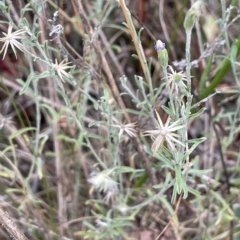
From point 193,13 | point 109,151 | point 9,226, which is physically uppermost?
point 193,13

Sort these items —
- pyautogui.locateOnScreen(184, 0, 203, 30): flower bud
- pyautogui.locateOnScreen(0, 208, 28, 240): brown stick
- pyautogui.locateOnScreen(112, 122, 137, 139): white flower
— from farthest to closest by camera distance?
pyautogui.locateOnScreen(112, 122, 137, 139): white flower
pyautogui.locateOnScreen(0, 208, 28, 240): brown stick
pyautogui.locateOnScreen(184, 0, 203, 30): flower bud

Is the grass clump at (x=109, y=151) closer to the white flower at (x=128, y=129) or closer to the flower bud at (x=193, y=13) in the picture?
the white flower at (x=128, y=129)

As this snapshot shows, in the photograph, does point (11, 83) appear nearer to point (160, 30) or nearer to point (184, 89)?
point (160, 30)

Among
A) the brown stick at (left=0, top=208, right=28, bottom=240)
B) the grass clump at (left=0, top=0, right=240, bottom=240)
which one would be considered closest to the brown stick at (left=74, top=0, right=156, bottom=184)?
the grass clump at (left=0, top=0, right=240, bottom=240)

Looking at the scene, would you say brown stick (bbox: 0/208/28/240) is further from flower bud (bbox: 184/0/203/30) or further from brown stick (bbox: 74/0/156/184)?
flower bud (bbox: 184/0/203/30)

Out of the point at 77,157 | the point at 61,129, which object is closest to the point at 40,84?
the point at 61,129

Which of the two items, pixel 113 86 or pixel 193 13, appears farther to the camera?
pixel 113 86

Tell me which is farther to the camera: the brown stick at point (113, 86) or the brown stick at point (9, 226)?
the brown stick at point (113, 86)

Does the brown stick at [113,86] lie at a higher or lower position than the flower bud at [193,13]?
lower

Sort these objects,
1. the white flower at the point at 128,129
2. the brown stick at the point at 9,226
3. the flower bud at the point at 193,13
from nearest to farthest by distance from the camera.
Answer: the flower bud at the point at 193,13
the brown stick at the point at 9,226
the white flower at the point at 128,129

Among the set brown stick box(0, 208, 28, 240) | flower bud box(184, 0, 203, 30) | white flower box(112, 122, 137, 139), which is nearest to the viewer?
flower bud box(184, 0, 203, 30)

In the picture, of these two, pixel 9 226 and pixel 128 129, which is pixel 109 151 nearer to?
pixel 128 129

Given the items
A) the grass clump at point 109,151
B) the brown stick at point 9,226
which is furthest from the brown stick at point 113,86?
the brown stick at point 9,226

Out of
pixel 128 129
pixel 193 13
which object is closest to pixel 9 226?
pixel 128 129
